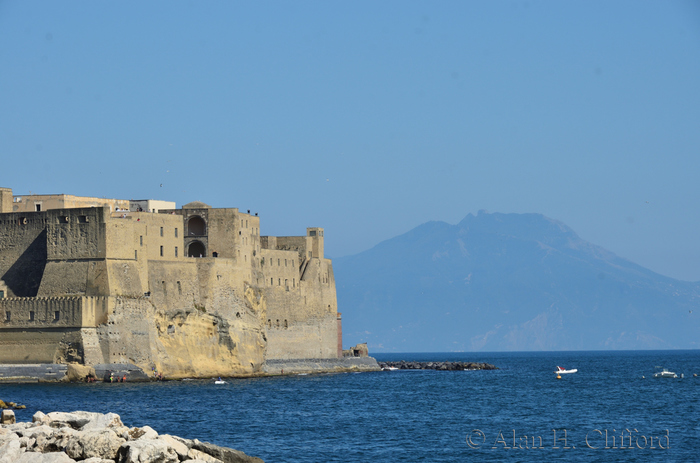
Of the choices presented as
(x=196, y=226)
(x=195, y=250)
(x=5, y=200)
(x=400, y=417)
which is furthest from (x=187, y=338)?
(x=400, y=417)

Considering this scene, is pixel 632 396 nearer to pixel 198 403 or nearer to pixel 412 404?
pixel 412 404

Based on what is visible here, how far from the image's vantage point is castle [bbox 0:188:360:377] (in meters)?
67.8

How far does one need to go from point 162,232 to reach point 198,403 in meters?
19.8

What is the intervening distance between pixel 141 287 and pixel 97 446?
41930 millimetres

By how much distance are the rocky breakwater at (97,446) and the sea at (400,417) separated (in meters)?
8.11

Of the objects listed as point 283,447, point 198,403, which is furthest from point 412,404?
point 283,447

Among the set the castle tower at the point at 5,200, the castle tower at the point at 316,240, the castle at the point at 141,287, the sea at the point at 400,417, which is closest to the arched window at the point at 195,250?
the castle at the point at 141,287

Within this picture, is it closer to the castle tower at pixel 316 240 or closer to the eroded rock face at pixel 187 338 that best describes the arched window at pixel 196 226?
the eroded rock face at pixel 187 338

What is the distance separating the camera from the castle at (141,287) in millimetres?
67750

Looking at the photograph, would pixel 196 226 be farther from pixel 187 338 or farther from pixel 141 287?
pixel 141 287

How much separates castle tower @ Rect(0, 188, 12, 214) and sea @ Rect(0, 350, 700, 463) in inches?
699

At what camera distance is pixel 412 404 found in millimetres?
63719

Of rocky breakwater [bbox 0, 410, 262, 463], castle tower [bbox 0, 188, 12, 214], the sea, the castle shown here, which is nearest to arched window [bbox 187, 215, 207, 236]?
the castle

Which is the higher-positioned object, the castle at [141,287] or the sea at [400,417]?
the castle at [141,287]
